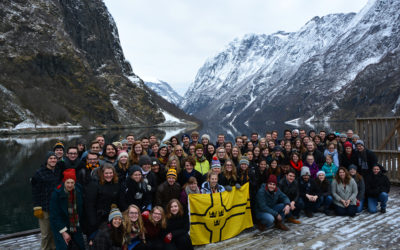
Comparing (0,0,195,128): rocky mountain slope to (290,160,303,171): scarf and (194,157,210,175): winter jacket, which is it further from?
(290,160,303,171): scarf

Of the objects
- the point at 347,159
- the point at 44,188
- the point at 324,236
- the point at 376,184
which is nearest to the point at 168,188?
→ the point at 44,188

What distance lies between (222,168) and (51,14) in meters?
127

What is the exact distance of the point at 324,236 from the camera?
7.13 meters

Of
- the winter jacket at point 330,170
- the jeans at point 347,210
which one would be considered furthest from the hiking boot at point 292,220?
the winter jacket at point 330,170

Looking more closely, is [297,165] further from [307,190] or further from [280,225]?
[280,225]

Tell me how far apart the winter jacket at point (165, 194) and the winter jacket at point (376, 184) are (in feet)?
22.1

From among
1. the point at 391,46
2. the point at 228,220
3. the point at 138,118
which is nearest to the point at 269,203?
the point at 228,220

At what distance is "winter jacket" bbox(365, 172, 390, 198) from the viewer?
9.09m

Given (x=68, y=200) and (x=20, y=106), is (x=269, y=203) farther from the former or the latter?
(x=20, y=106)

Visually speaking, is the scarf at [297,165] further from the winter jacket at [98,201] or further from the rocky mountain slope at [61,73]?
the rocky mountain slope at [61,73]

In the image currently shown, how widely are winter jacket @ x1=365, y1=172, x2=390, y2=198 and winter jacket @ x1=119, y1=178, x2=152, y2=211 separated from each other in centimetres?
747

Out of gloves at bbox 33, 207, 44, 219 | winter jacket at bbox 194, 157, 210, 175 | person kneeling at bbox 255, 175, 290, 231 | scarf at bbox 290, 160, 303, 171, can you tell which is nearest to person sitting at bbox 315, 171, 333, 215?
scarf at bbox 290, 160, 303, 171

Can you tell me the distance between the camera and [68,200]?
19.3 feet

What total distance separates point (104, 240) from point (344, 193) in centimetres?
746
